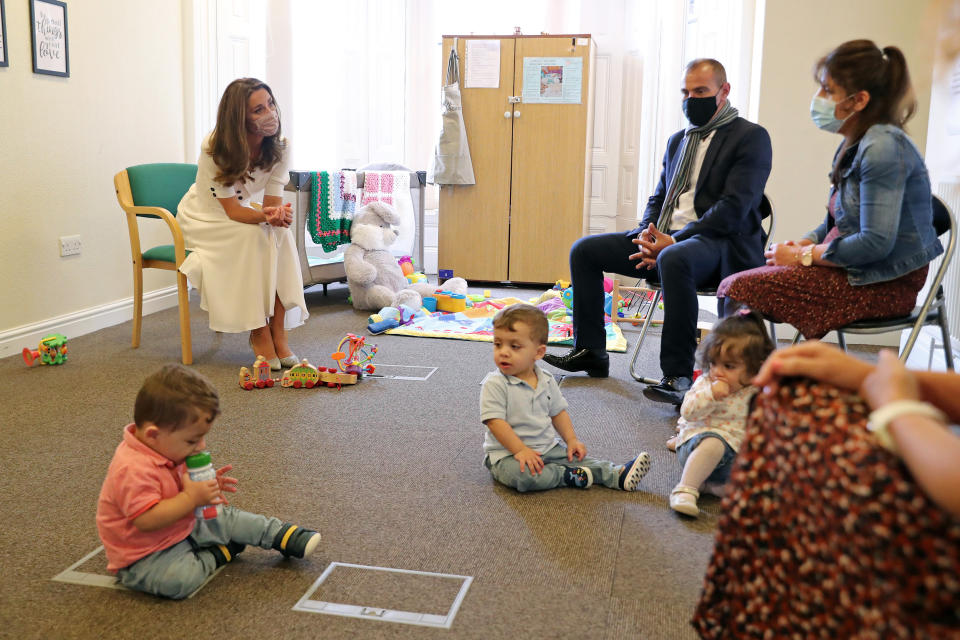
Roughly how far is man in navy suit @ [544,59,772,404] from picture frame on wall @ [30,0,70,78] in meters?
2.35

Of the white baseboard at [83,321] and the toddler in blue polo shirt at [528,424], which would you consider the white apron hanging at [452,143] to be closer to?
the white baseboard at [83,321]

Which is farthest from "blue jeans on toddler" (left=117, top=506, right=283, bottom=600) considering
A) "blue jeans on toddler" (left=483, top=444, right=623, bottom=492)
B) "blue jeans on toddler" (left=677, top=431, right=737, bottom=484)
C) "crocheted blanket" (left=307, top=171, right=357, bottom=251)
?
"crocheted blanket" (left=307, top=171, right=357, bottom=251)

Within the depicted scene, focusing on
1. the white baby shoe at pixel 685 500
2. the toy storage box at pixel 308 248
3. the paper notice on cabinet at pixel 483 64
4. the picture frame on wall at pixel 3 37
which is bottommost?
the white baby shoe at pixel 685 500

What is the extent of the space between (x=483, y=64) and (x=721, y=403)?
155 inches

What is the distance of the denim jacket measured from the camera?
200cm

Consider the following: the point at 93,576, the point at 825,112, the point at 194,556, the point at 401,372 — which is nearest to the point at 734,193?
the point at 825,112

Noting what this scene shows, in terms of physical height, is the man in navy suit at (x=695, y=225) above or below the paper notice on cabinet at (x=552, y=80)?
below

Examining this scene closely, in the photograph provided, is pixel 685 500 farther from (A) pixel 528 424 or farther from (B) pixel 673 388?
(B) pixel 673 388

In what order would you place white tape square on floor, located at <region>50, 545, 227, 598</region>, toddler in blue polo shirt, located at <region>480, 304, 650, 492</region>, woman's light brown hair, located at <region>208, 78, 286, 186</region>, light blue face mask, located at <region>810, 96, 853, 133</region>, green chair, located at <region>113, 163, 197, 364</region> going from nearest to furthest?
white tape square on floor, located at <region>50, 545, 227, 598</region>, toddler in blue polo shirt, located at <region>480, 304, 650, 492</region>, light blue face mask, located at <region>810, 96, 853, 133</region>, woman's light brown hair, located at <region>208, 78, 286, 186</region>, green chair, located at <region>113, 163, 197, 364</region>

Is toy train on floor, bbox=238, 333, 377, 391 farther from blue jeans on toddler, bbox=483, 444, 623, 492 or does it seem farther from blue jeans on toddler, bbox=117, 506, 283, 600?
blue jeans on toddler, bbox=117, 506, 283, 600

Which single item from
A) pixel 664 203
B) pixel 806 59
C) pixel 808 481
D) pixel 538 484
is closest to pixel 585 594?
pixel 538 484

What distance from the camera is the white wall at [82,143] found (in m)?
3.35

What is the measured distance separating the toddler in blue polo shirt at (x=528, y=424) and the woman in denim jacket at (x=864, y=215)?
1.98ft

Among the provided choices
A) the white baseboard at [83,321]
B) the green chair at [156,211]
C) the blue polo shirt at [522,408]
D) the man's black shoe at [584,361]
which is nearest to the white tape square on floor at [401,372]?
the man's black shoe at [584,361]
